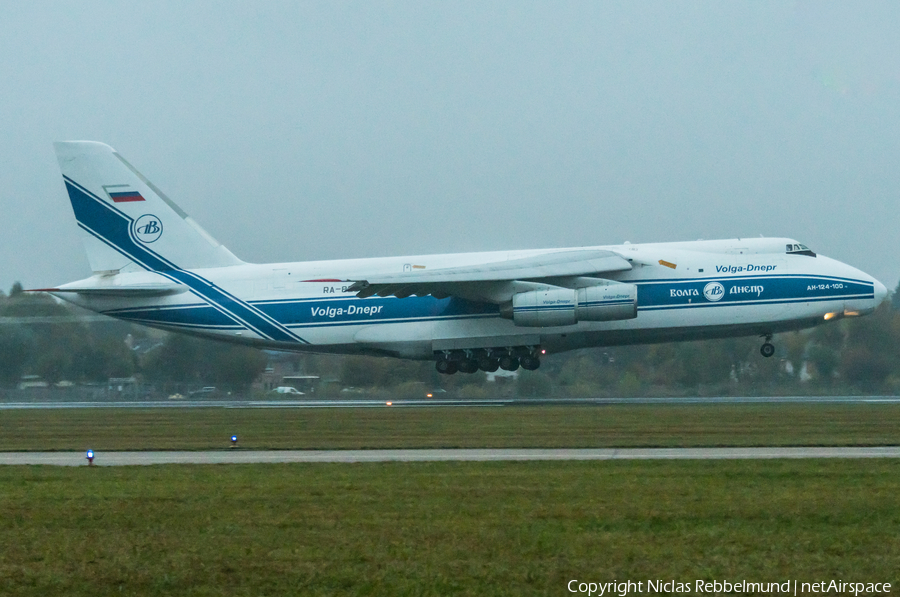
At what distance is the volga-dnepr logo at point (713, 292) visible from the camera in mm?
30453

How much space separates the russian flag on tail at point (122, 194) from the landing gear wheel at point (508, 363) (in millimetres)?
12875

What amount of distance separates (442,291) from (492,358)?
2890mm

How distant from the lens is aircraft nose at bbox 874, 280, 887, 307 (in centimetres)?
3116

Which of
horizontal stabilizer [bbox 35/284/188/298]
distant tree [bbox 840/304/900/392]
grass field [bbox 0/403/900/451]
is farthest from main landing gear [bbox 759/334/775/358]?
horizontal stabilizer [bbox 35/284/188/298]

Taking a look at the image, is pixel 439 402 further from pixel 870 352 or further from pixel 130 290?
pixel 870 352

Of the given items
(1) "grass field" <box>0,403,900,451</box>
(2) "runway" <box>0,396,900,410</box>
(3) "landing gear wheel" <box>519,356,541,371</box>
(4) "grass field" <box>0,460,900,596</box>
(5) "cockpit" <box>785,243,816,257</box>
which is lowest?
(2) "runway" <box>0,396,900,410</box>

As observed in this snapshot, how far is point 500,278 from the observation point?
3052cm

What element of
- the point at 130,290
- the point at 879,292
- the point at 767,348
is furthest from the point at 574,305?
the point at 130,290

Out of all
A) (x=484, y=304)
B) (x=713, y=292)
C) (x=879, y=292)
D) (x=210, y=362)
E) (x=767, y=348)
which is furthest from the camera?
(x=210, y=362)

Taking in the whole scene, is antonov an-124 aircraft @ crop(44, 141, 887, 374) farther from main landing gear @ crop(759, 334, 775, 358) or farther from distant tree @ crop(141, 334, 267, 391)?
distant tree @ crop(141, 334, 267, 391)

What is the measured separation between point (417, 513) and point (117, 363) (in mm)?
31008

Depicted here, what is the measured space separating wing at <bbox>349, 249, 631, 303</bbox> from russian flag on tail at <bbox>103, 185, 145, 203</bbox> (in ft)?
27.9

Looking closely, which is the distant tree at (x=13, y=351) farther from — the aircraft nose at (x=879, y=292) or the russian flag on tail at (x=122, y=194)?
the aircraft nose at (x=879, y=292)

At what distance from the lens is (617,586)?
684 cm
